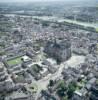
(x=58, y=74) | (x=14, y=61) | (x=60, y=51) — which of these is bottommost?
(x=58, y=74)

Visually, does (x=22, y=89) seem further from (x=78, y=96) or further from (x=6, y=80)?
(x=78, y=96)

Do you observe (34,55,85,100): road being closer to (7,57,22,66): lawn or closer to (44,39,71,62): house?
(44,39,71,62): house

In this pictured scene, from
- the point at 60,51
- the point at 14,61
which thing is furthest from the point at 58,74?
the point at 14,61

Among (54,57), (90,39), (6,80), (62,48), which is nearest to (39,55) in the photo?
(54,57)

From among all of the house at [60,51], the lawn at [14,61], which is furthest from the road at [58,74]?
the lawn at [14,61]

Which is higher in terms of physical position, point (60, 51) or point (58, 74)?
point (60, 51)

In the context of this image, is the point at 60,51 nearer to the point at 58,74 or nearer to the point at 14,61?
the point at 58,74

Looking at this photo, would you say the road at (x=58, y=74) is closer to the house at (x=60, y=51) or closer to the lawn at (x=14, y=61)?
the house at (x=60, y=51)

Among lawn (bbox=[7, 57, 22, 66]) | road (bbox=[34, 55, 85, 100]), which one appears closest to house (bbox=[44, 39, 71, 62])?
road (bbox=[34, 55, 85, 100])

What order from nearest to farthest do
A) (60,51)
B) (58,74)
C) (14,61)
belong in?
(58,74) < (14,61) < (60,51)

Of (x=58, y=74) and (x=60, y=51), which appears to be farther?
(x=60, y=51)

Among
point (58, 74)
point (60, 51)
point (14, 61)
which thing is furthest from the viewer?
point (60, 51)

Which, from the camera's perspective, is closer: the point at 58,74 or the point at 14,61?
the point at 58,74
